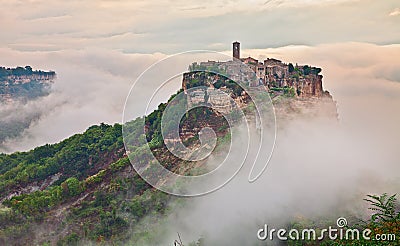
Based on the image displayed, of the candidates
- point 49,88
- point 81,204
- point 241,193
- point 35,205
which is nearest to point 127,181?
point 81,204

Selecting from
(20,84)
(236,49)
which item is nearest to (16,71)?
(20,84)

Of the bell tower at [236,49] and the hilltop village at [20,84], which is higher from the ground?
the hilltop village at [20,84]

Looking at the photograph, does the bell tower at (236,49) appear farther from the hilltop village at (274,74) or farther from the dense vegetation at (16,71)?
the dense vegetation at (16,71)

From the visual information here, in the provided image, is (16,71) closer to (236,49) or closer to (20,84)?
(20,84)

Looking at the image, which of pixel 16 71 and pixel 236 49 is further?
pixel 16 71

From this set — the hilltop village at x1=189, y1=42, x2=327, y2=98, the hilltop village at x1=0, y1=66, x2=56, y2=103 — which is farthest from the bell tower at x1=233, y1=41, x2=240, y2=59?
the hilltop village at x1=0, y1=66, x2=56, y2=103

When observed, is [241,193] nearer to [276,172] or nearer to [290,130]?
[276,172]

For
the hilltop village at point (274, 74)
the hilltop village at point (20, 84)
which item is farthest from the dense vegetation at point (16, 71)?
the hilltop village at point (274, 74)

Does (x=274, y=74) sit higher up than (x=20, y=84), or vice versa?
(x=20, y=84)

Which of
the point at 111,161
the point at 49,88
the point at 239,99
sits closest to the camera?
the point at 239,99

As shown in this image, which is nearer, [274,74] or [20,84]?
[274,74]

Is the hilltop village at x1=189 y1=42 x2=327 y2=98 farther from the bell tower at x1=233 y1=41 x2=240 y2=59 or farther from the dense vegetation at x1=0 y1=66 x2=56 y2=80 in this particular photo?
the dense vegetation at x1=0 y1=66 x2=56 y2=80
